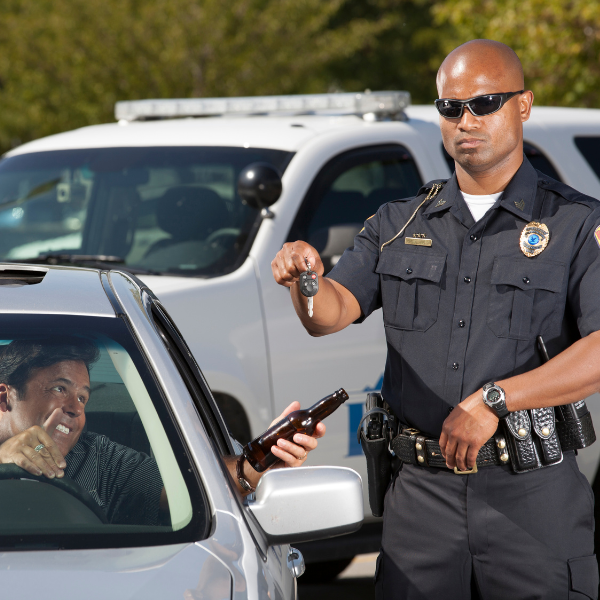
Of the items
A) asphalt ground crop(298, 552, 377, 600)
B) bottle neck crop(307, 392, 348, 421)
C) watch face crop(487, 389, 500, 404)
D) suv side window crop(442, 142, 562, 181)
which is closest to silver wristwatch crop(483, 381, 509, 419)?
watch face crop(487, 389, 500, 404)

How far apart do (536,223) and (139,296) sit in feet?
3.37

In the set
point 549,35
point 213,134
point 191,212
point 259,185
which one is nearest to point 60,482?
point 259,185

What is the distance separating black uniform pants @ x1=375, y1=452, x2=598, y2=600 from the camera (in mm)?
2377

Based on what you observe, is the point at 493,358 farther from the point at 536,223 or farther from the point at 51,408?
the point at 51,408

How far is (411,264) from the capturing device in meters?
2.55

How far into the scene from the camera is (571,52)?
10.1 metres

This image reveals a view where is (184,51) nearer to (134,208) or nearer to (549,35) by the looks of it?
(549,35)

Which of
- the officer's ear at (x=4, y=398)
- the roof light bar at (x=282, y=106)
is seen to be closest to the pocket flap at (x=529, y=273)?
the officer's ear at (x=4, y=398)

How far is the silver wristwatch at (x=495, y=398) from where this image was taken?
7.37 ft

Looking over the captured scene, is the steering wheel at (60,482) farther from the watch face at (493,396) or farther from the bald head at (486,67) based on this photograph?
the bald head at (486,67)

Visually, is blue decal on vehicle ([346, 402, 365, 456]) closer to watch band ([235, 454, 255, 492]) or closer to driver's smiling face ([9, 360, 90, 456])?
watch band ([235, 454, 255, 492])

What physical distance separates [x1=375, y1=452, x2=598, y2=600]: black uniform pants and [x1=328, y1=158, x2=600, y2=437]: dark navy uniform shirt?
0.60ft

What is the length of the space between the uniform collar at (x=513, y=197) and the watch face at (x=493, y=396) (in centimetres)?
49

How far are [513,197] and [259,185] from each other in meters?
1.50
